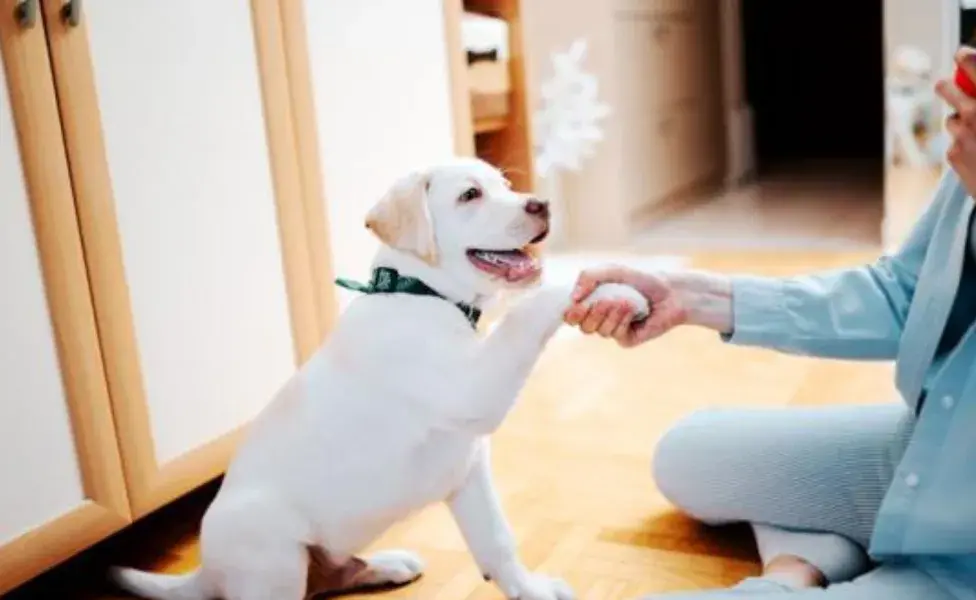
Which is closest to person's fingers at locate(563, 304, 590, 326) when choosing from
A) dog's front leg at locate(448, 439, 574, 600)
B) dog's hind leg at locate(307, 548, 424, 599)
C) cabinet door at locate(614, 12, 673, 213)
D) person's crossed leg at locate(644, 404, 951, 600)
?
dog's front leg at locate(448, 439, 574, 600)

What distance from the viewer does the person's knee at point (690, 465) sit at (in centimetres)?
139

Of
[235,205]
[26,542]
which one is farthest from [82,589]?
[235,205]

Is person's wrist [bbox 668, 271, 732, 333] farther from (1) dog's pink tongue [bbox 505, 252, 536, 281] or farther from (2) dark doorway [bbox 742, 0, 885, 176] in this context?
(2) dark doorway [bbox 742, 0, 885, 176]

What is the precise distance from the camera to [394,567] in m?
1.37

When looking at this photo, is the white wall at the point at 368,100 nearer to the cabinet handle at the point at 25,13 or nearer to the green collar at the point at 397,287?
the cabinet handle at the point at 25,13

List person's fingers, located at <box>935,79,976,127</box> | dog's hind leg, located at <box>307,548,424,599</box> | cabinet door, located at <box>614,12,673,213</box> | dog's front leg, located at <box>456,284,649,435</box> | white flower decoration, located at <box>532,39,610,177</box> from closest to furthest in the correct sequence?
1. person's fingers, located at <box>935,79,976,127</box>
2. dog's front leg, located at <box>456,284,649,435</box>
3. dog's hind leg, located at <box>307,548,424,599</box>
4. white flower decoration, located at <box>532,39,610,177</box>
5. cabinet door, located at <box>614,12,673,213</box>

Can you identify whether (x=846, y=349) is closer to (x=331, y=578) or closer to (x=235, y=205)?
(x=331, y=578)

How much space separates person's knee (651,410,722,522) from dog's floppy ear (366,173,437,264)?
1.54 ft

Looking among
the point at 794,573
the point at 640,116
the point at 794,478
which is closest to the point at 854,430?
the point at 794,478

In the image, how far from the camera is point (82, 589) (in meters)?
1.44

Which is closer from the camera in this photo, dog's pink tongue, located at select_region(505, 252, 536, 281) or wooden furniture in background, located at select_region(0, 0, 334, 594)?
dog's pink tongue, located at select_region(505, 252, 536, 281)

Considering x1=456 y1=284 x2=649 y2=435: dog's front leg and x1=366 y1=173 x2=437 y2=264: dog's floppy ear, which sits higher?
x1=366 y1=173 x2=437 y2=264: dog's floppy ear

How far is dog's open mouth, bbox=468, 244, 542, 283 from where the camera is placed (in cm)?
115

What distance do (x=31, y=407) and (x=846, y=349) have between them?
938 mm
